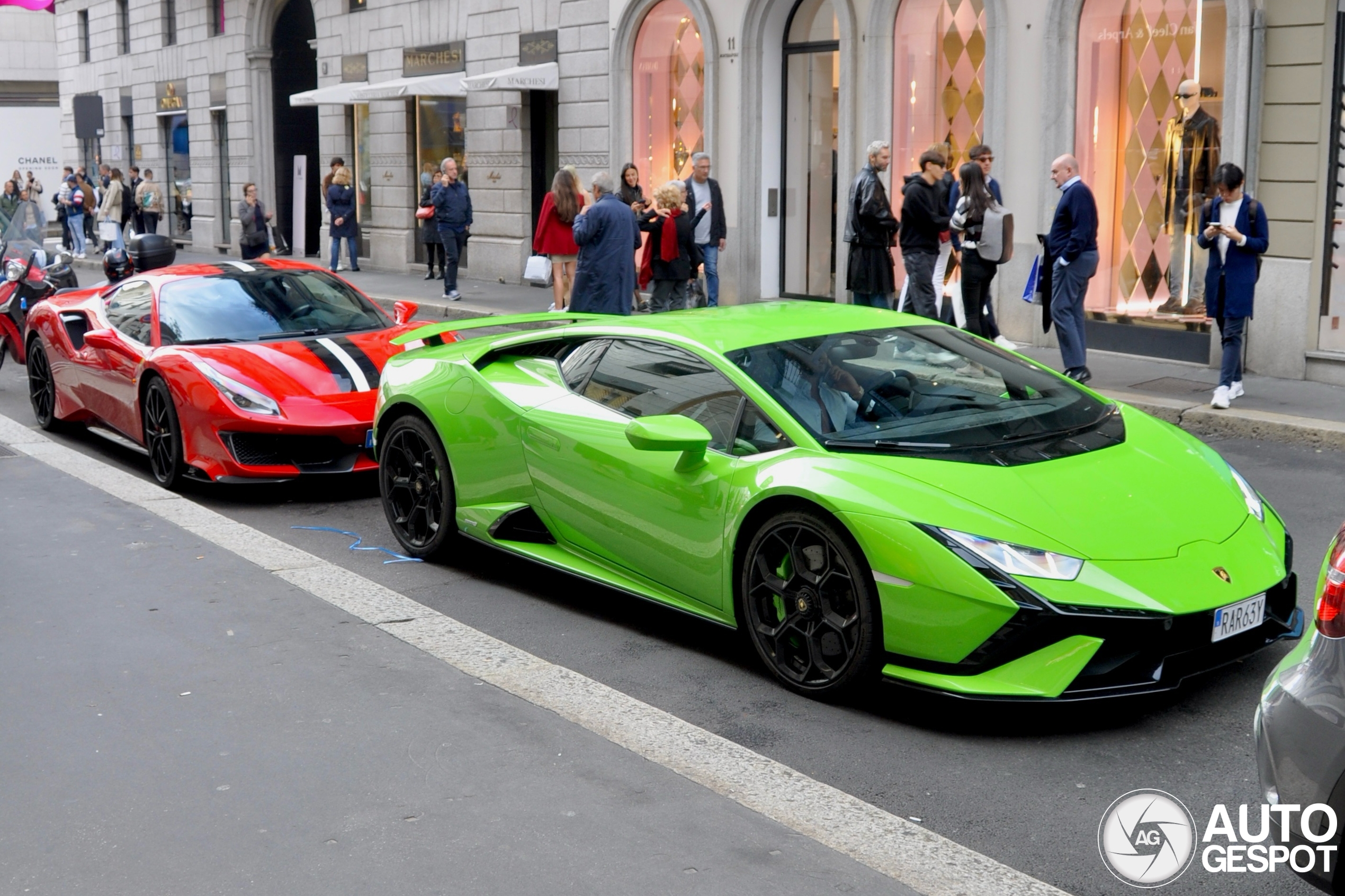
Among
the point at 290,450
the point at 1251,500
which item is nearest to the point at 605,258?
the point at 290,450

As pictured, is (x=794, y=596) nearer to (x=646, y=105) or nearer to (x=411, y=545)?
(x=411, y=545)

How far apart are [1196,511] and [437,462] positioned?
336 centimetres

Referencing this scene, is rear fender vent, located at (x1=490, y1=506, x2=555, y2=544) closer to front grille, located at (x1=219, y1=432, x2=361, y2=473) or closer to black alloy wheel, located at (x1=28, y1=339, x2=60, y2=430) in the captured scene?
front grille, located at (x1=219, y1=432, x2=361, y2=473)

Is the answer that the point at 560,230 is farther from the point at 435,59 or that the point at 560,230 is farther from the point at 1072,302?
the point at 435,59

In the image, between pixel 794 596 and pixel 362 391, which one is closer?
pixel 794 596

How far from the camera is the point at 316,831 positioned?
406cm

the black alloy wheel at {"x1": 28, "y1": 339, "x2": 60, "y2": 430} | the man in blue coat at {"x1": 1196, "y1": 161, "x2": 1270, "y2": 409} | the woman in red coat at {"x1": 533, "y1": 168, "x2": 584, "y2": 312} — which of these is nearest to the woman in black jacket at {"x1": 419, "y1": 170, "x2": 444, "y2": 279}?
the woman in red coat at {"x1": 533, "y1": 168, "x2": 584, "y2": 312}

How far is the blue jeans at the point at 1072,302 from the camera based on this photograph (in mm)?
11578

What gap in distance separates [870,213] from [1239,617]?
355 inches

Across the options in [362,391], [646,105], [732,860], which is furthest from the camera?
[646,105]

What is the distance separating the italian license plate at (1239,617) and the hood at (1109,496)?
0.24 metres

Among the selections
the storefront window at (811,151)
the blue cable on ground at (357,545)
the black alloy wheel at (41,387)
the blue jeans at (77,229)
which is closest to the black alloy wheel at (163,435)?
the blue cable on ground at (357,545)

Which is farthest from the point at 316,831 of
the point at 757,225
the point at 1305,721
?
the point at 757,225

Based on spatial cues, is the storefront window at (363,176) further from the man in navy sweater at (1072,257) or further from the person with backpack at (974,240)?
the man in navy sweater at (1072,257)
